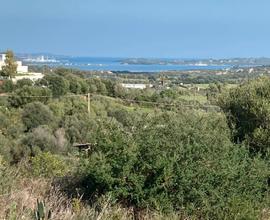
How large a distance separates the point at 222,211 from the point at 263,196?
1.70 meters

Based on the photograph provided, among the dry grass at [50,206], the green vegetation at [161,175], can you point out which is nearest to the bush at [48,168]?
the green vegetation at [161,175]

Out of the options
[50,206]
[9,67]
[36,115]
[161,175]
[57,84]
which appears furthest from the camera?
[9,67]

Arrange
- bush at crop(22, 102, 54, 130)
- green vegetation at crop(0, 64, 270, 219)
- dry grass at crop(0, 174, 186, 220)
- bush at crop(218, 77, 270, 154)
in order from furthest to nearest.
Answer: bush at crop(22, 102, 54, 130), bush at crop(218, 77, 270, 154), green vegetation at crop(0, 64, 270, 219), dry grass at crop(0, 174, 186, 220)

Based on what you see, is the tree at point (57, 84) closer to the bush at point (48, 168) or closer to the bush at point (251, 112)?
the bush at point (48, 168)

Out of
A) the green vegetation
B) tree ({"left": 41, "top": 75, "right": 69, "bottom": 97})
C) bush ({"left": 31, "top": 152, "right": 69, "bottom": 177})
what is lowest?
tree ({"left": 41, "top": 75, "right": 69, "bottom": 97})

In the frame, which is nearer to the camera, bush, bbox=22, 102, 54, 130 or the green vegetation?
the green vegetation

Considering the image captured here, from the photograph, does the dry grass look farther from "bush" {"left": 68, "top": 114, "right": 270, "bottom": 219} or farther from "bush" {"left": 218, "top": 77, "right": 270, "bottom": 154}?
"bush" {"left": 218, "top": 77, "right": 270, "bottom": 154}

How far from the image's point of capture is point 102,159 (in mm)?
8250

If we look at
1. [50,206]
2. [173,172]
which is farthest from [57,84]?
[50,206]

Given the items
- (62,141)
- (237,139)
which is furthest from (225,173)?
(62,141)

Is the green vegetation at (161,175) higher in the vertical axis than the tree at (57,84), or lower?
higher

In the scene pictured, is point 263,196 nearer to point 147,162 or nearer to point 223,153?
point 223,153

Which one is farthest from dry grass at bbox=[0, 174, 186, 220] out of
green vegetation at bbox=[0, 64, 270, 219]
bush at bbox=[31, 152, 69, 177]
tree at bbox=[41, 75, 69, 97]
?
tree at bbox=[41, 75, 69, 97]

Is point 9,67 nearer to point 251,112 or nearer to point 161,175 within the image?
point 251,112
